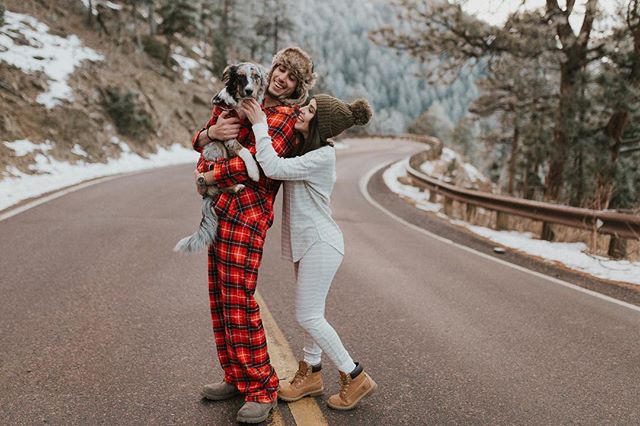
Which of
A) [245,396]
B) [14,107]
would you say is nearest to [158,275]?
[245,396]

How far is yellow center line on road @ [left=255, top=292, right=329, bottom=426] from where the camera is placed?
3002mm

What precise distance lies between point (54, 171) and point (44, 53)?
8618 millimetres

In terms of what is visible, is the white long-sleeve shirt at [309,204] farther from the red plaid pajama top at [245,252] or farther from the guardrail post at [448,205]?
the guardrail post at [448,205]

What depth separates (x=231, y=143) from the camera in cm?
280

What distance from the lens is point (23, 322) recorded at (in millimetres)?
4227

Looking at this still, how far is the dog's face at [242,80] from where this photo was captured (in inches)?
104

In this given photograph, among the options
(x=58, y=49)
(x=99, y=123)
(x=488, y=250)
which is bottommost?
(x=488, y=250)

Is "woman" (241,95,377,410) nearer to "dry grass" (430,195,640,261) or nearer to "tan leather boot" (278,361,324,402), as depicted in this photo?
"tan leather boot" (278,361,324,402)

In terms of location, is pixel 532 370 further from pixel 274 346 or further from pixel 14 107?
pixel 14 107

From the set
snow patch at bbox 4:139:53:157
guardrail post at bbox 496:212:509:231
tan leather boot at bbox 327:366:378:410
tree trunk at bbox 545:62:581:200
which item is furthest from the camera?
snow patch at bbox 4:139:53:157

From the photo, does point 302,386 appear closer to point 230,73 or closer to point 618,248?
point 230,73

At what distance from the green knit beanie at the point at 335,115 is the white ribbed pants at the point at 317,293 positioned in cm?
68

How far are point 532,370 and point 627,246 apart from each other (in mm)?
5113

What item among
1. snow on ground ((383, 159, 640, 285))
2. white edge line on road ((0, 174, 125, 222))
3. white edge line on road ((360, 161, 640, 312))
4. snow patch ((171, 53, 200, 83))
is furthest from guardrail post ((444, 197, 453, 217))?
snow patch ((171, 53, 200, 83))
